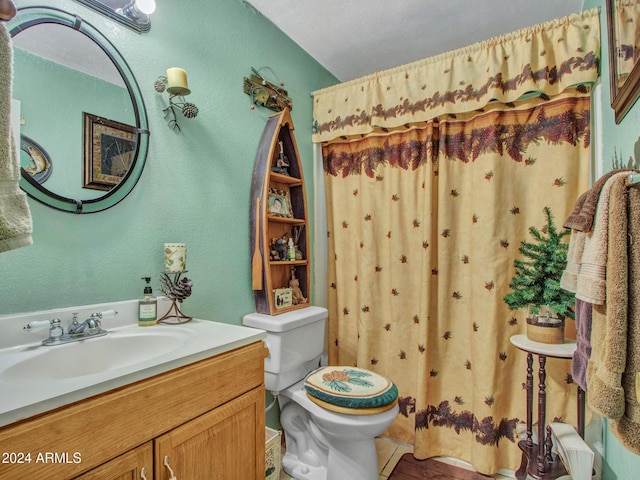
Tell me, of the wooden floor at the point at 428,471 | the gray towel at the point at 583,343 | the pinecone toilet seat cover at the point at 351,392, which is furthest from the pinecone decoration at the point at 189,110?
the wooden floor at the point at 428,471

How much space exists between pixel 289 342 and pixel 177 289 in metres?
0.60

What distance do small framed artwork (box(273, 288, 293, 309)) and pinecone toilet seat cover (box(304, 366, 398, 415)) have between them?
385mm

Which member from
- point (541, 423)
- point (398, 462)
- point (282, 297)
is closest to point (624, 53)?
point (541, 423)

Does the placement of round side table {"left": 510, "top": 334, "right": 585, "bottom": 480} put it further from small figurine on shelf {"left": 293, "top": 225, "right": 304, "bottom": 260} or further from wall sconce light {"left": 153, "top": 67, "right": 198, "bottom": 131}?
wall sconce light {"left": 153, "top": 67, "right": 198, "bottom": 131}

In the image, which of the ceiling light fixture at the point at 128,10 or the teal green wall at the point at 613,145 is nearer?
the teal green wall at the point at 613,145

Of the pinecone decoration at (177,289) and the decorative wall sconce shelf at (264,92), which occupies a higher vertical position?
the decorative wall sconce shelf at (264,92)

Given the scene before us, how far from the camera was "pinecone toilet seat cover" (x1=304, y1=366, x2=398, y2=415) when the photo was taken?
1340 millimetres

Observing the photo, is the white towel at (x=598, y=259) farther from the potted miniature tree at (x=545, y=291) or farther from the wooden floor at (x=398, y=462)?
the wooden floor at (x=398, y=462)

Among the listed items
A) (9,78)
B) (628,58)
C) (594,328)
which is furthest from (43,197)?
(628,58)

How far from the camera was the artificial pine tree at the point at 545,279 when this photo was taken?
141cm

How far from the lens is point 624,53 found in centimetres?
102

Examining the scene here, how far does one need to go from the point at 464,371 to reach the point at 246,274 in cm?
130

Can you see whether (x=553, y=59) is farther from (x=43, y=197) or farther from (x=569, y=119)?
(x=43, y=197)

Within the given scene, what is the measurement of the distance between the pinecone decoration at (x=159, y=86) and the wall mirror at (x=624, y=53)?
5.00 ft
